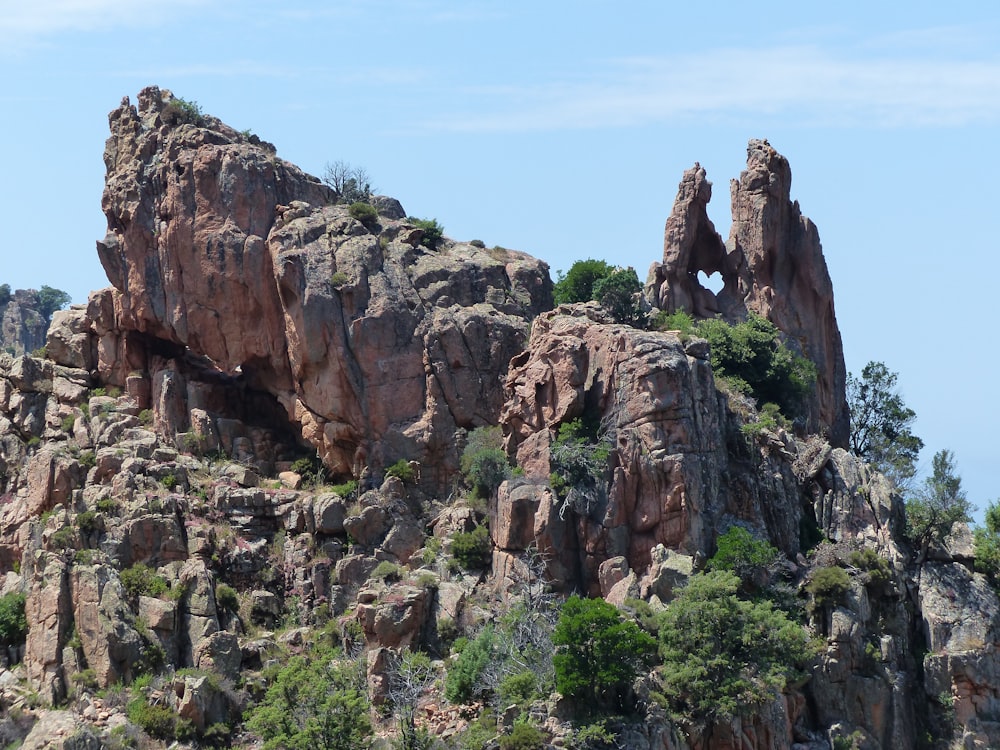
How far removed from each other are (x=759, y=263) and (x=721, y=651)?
83.4 ft

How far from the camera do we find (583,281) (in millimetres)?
93562

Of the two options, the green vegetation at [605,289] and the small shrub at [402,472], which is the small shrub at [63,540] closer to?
the small shrub at [402,472]

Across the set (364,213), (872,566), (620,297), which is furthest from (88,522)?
(872,566)

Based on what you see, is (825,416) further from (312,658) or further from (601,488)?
(312,658)

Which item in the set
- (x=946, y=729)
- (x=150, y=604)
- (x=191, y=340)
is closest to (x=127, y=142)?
(x=191, y=340)

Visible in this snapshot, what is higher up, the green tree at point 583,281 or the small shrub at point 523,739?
the green tree at point 583,281

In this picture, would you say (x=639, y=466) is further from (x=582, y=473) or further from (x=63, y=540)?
(x=63, y=540)

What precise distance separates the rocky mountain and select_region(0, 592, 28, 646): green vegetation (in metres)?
0.19

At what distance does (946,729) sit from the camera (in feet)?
261

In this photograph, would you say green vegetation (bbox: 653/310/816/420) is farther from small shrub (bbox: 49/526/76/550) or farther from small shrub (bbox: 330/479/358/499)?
small shrub (bbox: 49/526/76/550)

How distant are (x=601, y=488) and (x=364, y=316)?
1336 centimetres

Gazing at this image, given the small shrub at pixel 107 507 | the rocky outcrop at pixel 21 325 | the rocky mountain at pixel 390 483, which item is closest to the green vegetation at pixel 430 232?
the rocky mountain at pixel 390 483

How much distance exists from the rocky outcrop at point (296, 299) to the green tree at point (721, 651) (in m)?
15.2

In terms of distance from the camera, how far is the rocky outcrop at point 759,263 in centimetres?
9488
